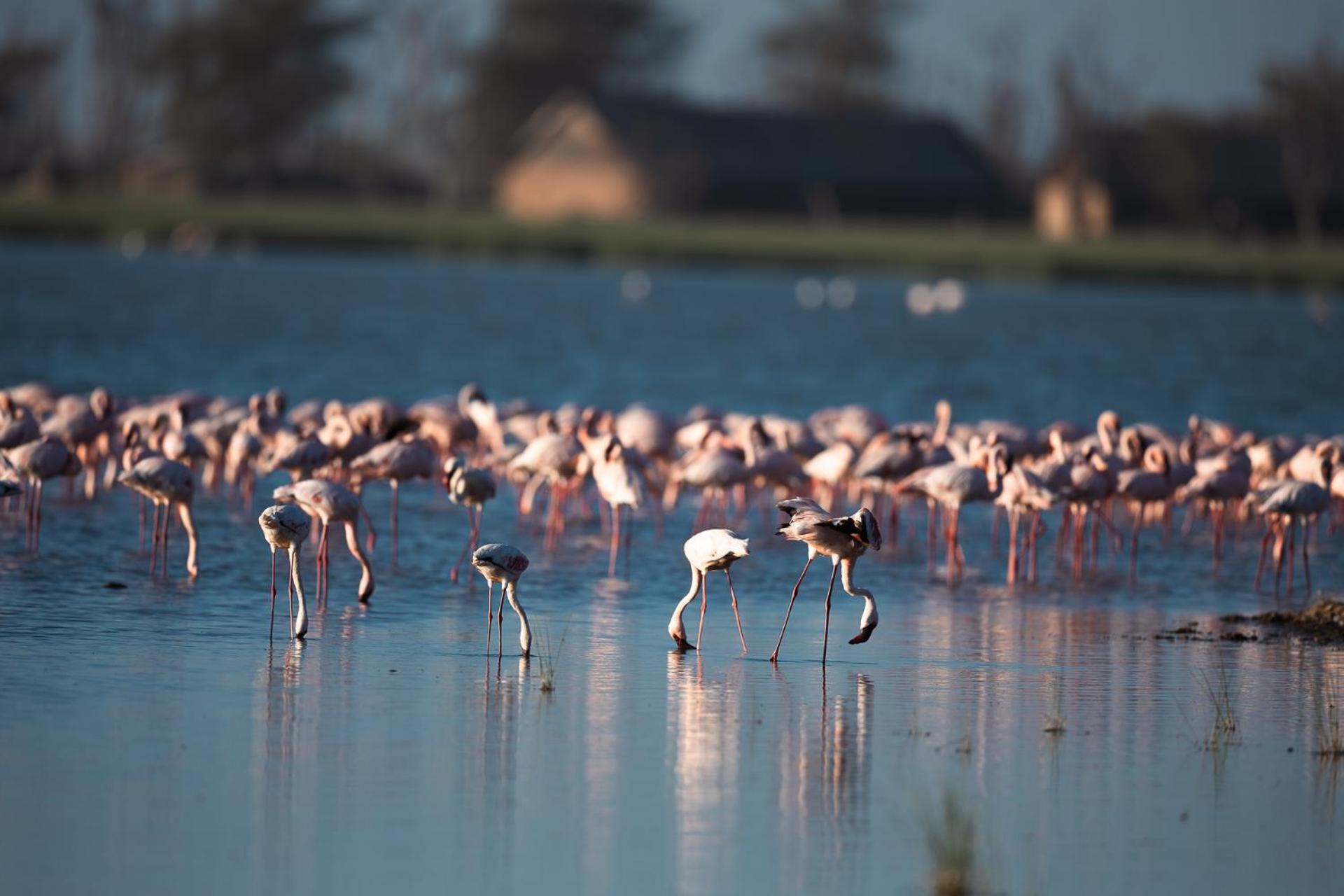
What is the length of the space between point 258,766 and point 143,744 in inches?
18.7

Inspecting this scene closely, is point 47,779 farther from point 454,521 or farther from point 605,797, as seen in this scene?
point 454,521

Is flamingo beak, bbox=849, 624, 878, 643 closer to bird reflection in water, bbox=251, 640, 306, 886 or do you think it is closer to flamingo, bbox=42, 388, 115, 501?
bird reflection in water, bbox=251, 640, 306, 886

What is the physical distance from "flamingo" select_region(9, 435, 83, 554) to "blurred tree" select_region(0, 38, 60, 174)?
3652 inches

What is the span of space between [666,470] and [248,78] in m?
81.6

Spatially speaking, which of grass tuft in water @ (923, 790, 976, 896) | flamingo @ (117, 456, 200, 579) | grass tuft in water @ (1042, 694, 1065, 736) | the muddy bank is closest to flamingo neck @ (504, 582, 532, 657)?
grass tuft in water @ (1042, 694, 1065, 736)

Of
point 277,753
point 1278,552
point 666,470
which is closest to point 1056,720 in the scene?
point 277,753

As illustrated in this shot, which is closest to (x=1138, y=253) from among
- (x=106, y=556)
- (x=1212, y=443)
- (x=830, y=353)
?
(x=830, y=353)

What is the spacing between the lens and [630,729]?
8172mm

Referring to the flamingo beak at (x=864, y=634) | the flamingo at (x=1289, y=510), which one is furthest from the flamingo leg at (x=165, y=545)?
the flamingo at (x=1289, y=510)

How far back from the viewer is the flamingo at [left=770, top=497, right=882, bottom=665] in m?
9.53

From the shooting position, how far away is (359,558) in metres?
10.9

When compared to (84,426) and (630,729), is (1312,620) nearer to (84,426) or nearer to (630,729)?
(630,729)

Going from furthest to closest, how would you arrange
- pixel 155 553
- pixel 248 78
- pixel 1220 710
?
pixel 248 78 < pixel 155 553 < pixel 1220 710

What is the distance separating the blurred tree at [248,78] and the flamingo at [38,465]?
82480mm
